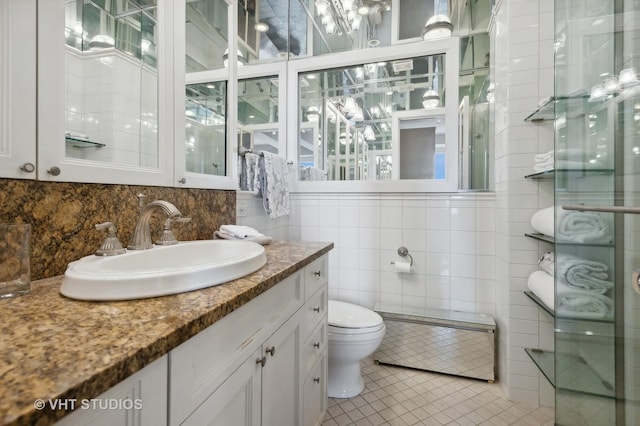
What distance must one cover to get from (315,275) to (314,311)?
0.51 feet

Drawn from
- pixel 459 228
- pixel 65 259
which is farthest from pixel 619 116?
pixel 65 259

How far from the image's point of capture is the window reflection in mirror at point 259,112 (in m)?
2.24

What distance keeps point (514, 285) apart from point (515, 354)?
40 centimetres

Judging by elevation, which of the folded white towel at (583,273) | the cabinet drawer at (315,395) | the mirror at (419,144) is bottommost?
the cabinet drawer at (315,395)

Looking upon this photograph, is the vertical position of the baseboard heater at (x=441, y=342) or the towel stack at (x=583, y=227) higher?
the towel stack at (x=583, y=227)

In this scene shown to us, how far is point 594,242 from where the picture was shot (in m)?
1.16

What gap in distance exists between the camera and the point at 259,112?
2439 millimetres

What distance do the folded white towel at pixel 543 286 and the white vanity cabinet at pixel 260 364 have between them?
1.13 metres

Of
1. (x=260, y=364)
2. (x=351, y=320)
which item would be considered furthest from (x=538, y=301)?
(x=260, y=364)

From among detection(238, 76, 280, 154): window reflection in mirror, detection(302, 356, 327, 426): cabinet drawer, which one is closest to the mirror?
detection(238, 76, 280, 154): window reflection in mirror

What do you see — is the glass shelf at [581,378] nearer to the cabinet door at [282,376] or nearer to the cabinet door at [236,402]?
the cabinet door at [282,376]

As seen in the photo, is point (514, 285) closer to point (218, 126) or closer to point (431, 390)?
point (431, 390)

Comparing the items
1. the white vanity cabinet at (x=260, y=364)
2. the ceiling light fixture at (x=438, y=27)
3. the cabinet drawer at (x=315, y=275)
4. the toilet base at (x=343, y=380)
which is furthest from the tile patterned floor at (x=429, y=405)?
the ceiling light fixture at (x=438, y=27)

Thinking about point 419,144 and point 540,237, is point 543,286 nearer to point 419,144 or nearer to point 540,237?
point 540,237
